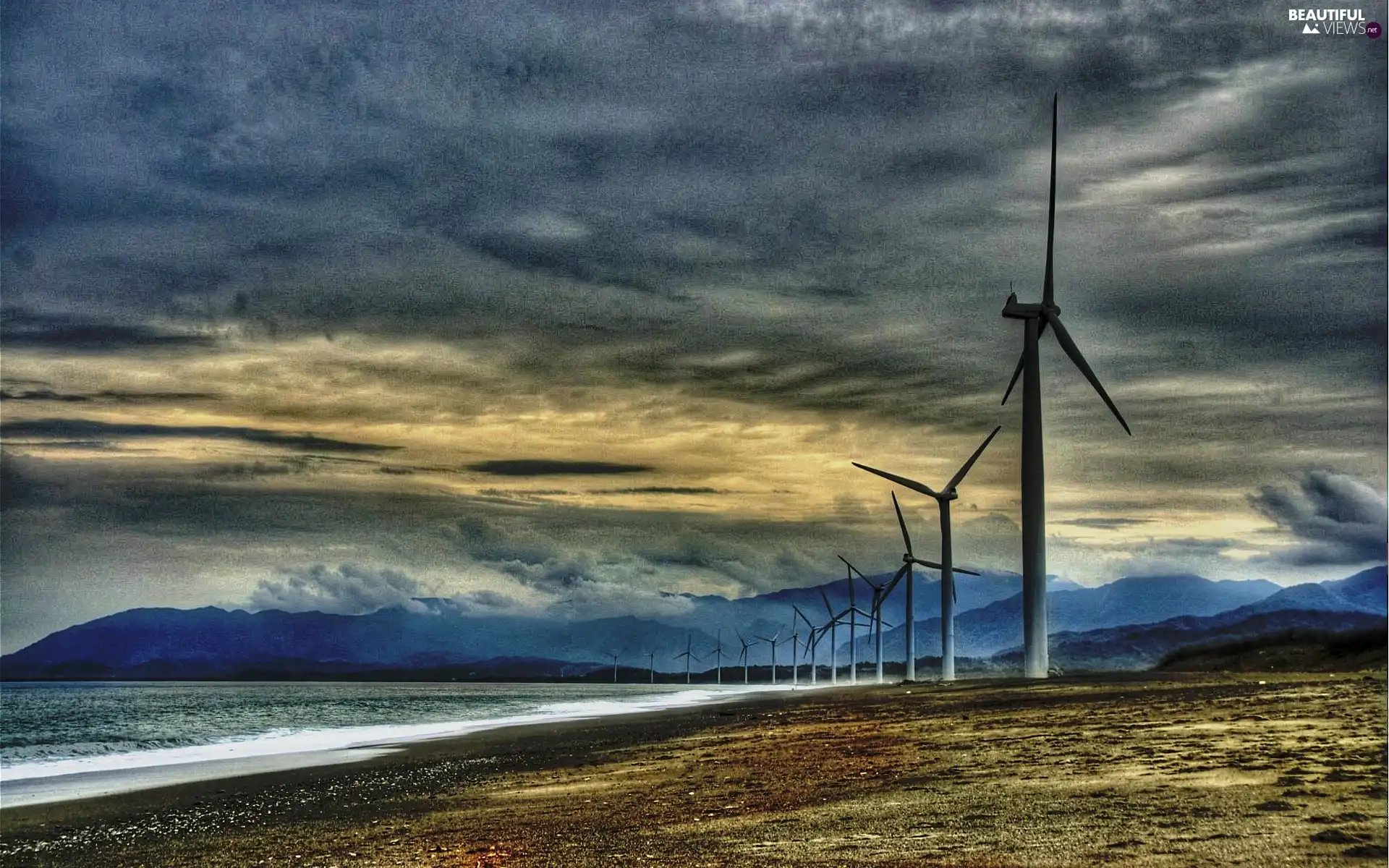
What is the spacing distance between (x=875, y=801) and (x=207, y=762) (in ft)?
117

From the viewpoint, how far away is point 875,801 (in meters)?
19.3

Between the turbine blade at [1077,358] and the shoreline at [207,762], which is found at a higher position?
the turbine blade at [1077,358]

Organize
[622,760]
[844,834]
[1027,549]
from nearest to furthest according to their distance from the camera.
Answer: [844,834], [622,760], [1027,549]

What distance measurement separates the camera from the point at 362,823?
24.2 m

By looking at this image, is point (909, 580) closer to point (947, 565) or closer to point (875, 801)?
point (947, 565)

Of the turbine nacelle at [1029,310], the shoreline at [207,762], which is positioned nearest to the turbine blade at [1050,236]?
the turbine nacelle at [1029,310]

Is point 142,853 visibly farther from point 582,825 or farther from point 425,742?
point 425,742

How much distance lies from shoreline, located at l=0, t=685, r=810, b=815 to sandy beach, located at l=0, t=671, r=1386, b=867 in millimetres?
2356

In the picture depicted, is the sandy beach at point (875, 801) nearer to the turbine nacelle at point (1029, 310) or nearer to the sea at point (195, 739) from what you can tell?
the sea at point (195, 739)

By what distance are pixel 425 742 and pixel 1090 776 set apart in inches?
1672

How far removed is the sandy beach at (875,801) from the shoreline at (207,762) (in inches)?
92.8

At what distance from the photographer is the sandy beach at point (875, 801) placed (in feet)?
47.3

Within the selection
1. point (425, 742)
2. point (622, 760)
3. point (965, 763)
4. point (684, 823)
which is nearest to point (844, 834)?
point (684, 823)

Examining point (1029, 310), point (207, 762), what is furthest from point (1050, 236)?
point (207, 762)
